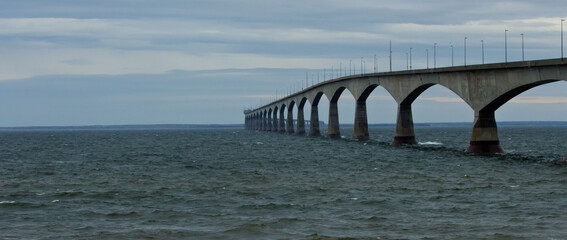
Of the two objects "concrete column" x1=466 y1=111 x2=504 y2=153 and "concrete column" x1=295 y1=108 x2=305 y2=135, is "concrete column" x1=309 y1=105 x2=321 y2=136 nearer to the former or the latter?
"concrete column" x1=295 y1=108 x2=305 y2=135

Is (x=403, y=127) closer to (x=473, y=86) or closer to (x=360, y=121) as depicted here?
(x=360, y=121)

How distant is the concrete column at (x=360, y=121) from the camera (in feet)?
307

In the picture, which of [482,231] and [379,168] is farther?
[379,168]

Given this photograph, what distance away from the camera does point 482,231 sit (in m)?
19.3

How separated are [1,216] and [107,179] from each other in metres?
12.5

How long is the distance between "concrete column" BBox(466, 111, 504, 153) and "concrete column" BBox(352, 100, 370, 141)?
1415 inches

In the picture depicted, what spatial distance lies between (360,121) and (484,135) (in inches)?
1489

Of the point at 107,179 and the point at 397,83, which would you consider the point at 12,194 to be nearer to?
the point at 107,179

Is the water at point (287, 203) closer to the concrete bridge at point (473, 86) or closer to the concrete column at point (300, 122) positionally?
the concrete bridge at point (473, 86)

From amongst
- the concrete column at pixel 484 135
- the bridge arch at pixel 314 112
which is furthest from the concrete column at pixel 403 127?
the bridge arch at pixel 314 112

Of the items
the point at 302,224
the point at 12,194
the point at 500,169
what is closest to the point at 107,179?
the point at 12,194

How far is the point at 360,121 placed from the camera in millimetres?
95125

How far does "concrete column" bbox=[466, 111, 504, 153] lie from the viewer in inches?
2264

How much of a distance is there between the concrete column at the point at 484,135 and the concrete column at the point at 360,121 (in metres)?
35.9
